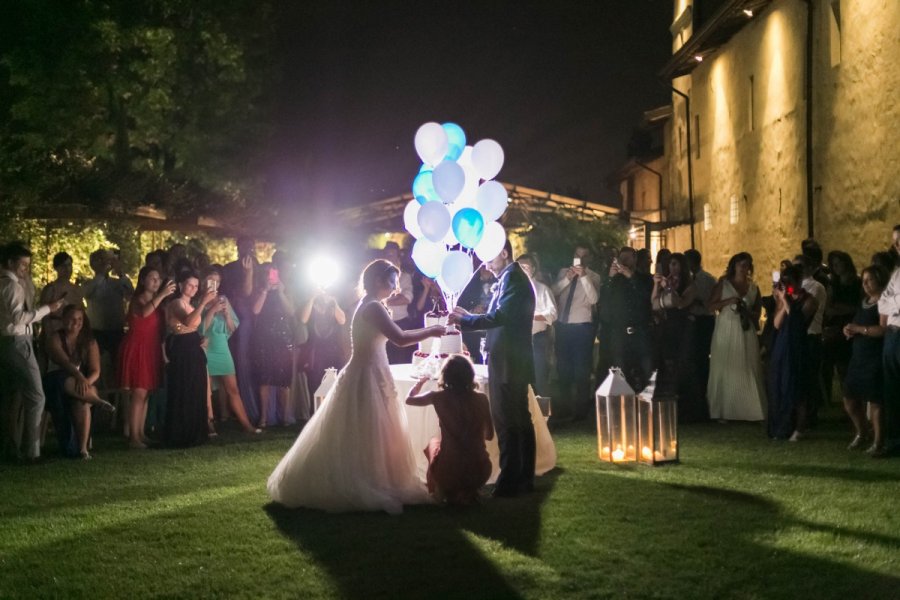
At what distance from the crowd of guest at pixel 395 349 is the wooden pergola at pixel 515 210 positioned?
54.4ft

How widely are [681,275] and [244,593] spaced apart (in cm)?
796

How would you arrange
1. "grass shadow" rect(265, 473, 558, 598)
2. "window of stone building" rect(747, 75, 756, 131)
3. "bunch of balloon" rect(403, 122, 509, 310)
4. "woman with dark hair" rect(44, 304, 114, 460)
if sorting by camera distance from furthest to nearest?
1. "window of stone building" rect(747, 75, 756, 131)
2. "woman with dark hair" rect(44, 304, 114, 460)
3. "bunch of balloon" rect(403, 122, 509, 310)
4. "grass shadow" rect(265, 473, 558, 598)

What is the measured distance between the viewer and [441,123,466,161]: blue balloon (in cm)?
927

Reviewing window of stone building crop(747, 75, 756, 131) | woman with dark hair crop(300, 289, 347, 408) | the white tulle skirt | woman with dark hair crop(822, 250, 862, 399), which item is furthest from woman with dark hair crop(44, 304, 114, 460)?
window of stone building crop(747, 75, 756, 131)

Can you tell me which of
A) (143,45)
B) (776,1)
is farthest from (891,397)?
(143,45)

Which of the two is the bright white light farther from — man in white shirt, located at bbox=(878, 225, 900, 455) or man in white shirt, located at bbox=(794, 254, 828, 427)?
man in white shirt, located at bbox=(878, 225, 900, 455)

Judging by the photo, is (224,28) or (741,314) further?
(224,28)

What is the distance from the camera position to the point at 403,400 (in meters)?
7.87

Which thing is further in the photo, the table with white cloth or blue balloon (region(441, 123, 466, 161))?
blue balloon (region(441, 123, 466, 161))

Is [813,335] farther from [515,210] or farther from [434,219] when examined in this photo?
[515,210]

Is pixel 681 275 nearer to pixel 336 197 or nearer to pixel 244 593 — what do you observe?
pixel 244 593

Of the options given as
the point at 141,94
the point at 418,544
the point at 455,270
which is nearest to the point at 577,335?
the point at 455,270

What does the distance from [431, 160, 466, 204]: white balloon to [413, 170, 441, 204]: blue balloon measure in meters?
0.44

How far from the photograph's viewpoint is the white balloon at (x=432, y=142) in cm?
912
